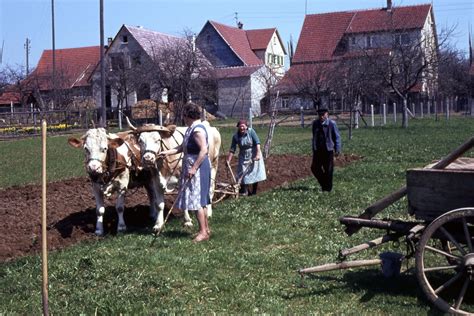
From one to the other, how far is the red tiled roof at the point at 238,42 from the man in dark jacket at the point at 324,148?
58.0 metres

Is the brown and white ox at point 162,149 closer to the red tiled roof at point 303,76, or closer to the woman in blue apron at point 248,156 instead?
the woman in blue apron at point 248,156

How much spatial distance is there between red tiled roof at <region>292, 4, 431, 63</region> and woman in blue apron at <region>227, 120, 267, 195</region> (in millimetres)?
50147

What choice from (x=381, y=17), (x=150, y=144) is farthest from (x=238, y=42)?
(x=150, y=144)

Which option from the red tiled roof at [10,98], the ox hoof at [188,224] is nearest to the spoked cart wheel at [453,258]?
the ox hoof at [188,224]

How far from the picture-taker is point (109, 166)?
11125 mm

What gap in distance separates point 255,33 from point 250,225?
71.4m

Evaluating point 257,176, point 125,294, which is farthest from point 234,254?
point 257,176

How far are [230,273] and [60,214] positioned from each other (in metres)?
5.10

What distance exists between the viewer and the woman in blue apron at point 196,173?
9.93 metres

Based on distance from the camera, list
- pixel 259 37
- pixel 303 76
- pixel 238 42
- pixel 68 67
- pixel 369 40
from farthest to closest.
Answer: pixel 259 37 < pixel 238 42 < pixel 68 67 < pixel 369 40 < pixel 303 76

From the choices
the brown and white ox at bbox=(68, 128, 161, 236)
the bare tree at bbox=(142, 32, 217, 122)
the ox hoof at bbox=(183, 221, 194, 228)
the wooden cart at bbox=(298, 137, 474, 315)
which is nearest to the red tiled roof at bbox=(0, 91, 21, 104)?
the bare tree at bbox=(142, 32, 217, 122)

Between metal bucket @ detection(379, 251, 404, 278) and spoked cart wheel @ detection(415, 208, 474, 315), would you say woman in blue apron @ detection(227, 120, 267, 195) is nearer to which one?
metal bucket @ detection(379, 251, 404, 278)

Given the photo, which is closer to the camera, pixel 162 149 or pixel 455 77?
pixel 162 149

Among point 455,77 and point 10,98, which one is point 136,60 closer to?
point 10,98
